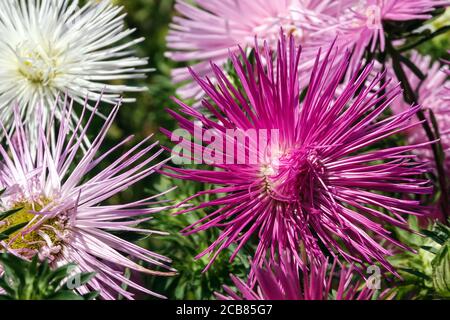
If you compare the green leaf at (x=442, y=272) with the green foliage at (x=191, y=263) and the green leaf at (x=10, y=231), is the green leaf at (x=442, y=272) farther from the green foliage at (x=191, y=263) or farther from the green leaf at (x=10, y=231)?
the green leaf at (x=10, y=231)

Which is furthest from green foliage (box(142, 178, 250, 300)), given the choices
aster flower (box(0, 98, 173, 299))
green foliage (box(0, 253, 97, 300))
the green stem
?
the green stem

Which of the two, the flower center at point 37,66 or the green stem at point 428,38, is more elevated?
the green stem at point 428,38

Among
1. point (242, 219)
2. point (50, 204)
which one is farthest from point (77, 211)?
point (242, 219)

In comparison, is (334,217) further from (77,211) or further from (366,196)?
(77,211)

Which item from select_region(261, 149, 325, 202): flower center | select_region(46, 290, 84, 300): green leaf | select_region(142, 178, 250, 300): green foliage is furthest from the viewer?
select_region(142, 178, 250, 300): green foliage

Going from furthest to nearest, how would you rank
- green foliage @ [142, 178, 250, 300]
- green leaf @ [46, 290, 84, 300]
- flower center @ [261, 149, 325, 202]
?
green foliage @ [142, 178, 250, 300] → flower center @ [261, 149, 325, 202] → green leaf @ [46, 290, 84, 300]

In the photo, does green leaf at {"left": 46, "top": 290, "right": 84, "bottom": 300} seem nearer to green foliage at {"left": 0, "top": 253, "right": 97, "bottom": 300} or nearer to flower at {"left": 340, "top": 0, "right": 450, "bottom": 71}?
green foliage at {"left": 0, "top": 253, "right": 97, "bottom": 300}

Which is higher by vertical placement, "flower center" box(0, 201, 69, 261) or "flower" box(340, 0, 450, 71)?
"flower" box(340, 0, 450, 71)

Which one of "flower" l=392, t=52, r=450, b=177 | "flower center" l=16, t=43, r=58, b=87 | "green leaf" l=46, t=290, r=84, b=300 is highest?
"flower center" l=16, t=43, r=58, b=87

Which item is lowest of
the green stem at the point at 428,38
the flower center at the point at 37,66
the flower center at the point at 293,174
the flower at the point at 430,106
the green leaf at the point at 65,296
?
the green leaf at the point at 65,296

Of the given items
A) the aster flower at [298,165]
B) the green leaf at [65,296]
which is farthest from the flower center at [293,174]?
the green leaf at [65,296]
